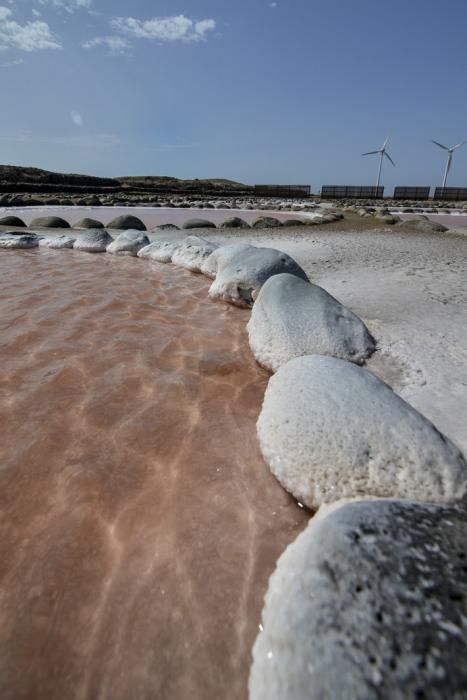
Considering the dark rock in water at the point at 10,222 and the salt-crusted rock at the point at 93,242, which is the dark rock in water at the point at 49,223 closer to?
the dark rock in water at the point at 10,222

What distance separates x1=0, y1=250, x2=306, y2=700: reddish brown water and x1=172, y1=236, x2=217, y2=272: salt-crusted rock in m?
2.62

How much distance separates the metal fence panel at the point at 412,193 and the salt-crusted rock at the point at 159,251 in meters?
33.3

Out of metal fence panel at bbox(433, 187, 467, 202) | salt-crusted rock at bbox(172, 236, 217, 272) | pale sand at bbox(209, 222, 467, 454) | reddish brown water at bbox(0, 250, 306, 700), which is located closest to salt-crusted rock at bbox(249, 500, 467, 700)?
reddish brown water at bbox(0, 250, 306, 700)

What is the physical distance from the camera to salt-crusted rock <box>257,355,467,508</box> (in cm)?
153

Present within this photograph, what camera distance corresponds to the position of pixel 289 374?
2160 mm

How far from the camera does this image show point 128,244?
6684mm

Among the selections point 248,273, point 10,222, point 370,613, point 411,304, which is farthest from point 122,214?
point 370,613

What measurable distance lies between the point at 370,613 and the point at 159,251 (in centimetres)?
592

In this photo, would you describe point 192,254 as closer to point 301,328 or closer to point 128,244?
point 128,244

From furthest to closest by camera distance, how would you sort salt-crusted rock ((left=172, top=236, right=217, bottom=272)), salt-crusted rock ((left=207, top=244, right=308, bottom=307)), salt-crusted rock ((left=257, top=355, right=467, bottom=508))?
1. salt-crusted rock ((left=172, top=236, right=217, bottom=272))
2. salt-crusted rock ((left=207, top=244, right=308, bottom=307))
3. salt-crusted rock ((left=257, top=355, right=467, bottom=508))

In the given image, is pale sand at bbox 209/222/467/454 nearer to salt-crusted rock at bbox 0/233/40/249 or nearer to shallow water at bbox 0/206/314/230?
salt-crusted rock at bbox 0/233/40/249

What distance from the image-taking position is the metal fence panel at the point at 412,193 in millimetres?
32750

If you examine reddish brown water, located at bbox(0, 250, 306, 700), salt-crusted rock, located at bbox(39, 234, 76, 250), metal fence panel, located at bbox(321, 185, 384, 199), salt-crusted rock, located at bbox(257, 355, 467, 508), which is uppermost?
metal fence panel, located at bbox(321, 185, 384, 199)

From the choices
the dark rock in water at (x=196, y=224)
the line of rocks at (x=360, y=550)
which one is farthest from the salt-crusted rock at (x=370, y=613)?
the dark rock in water at (x=196, y=224)
